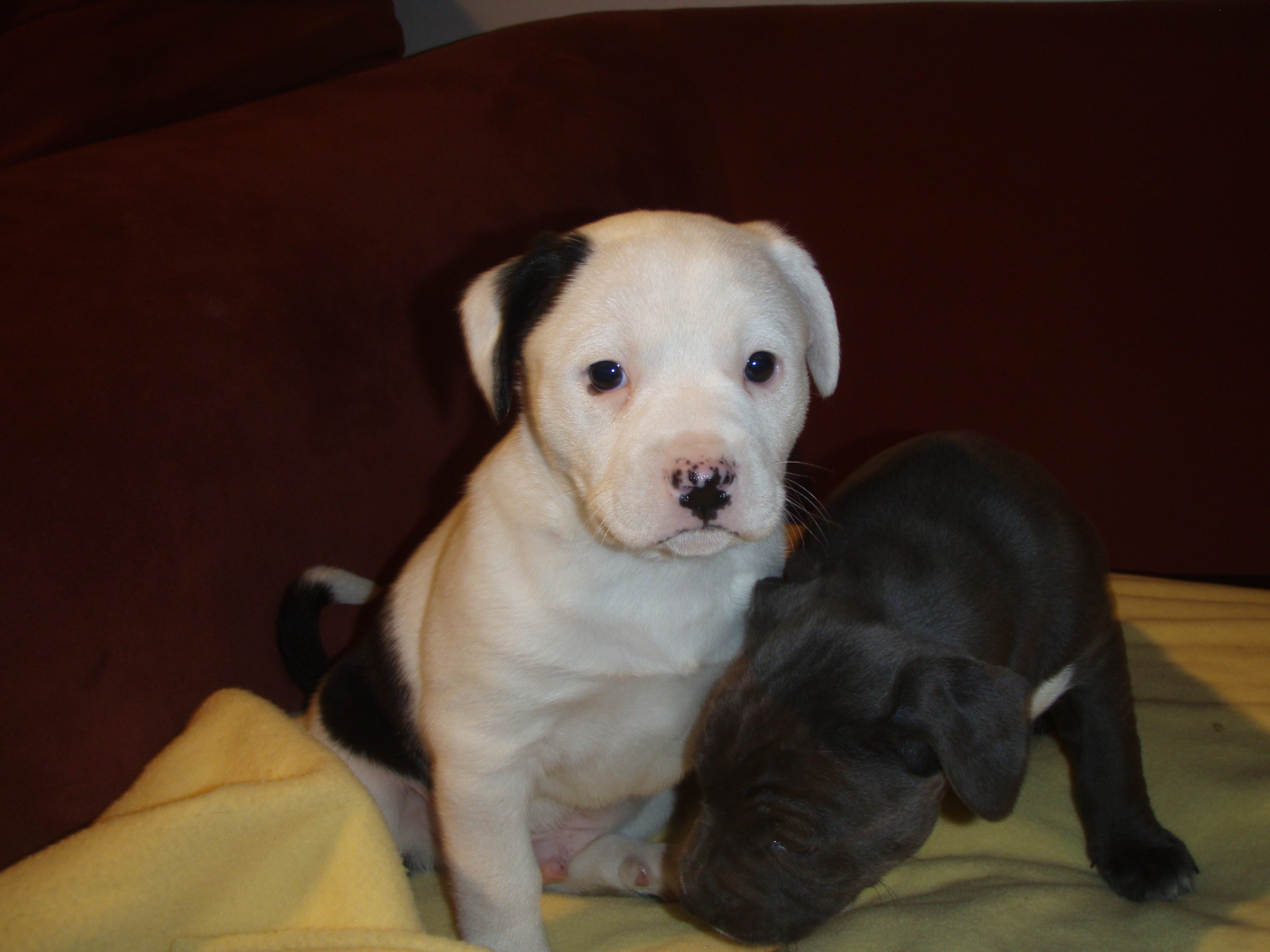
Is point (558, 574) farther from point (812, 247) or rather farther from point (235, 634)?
point (812, 247)

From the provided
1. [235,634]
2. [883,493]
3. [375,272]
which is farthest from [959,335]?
[235,634]

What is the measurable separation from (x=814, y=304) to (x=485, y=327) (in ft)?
1.98

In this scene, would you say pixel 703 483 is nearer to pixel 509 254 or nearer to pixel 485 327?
pixel 485 327

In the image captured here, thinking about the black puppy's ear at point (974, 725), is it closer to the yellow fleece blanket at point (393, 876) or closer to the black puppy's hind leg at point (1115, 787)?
the yellow fleece blanket at point (393, 876)

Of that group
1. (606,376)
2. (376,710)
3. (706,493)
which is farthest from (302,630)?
(706,493)

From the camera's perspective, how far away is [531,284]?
5.62 ft

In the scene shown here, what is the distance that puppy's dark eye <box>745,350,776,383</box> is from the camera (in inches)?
62.8

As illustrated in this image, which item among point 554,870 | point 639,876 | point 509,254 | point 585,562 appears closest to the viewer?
point 585,562

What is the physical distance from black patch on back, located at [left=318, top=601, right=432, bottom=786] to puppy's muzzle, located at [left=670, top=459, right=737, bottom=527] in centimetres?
87

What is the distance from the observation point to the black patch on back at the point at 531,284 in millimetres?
1688

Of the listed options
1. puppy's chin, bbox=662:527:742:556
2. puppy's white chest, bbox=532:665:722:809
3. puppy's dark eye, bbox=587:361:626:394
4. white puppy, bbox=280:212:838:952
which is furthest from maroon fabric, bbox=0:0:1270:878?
puppy's chin, bbox=662:527:742:556

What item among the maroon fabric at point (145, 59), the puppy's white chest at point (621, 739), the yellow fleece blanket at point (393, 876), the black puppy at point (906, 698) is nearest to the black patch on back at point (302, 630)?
the yellow fleece blanket at point (393, 876)

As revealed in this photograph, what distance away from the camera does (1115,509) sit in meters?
3.13

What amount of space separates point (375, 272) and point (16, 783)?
1.21 meters
